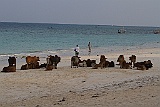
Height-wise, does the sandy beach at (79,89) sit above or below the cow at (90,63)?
below

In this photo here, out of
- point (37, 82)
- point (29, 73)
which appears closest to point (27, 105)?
point (37, 82)

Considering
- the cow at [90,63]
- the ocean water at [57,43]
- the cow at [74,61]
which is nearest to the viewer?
the cow at [74,61]

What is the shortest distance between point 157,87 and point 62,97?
11.8 feet

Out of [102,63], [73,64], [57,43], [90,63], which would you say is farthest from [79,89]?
→ [57,43]

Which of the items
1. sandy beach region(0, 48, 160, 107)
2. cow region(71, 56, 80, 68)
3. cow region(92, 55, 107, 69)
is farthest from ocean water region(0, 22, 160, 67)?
sandy beach region(0, 48, 160, 107)

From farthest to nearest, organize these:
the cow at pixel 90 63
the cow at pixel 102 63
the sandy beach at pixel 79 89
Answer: the cow at pixel 90 63 < the cow at pixel 102 63 < the sandy beach at pixel 79 89

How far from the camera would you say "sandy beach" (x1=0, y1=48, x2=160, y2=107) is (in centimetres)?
1034

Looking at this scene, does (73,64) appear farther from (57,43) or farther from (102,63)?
(57,43)

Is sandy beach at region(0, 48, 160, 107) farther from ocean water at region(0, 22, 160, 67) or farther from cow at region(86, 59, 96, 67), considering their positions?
ocean water at region(0, 22, 160, 67)

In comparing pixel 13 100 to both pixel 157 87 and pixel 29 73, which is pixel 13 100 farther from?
pixel 29 73

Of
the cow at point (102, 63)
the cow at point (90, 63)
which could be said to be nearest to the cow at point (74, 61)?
the cow at point (90, 63)

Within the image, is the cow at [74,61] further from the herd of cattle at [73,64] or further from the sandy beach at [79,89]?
the sandy beach at [79,89]

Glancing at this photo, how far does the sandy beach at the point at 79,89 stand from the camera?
1034cm

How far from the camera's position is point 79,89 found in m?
13.3
